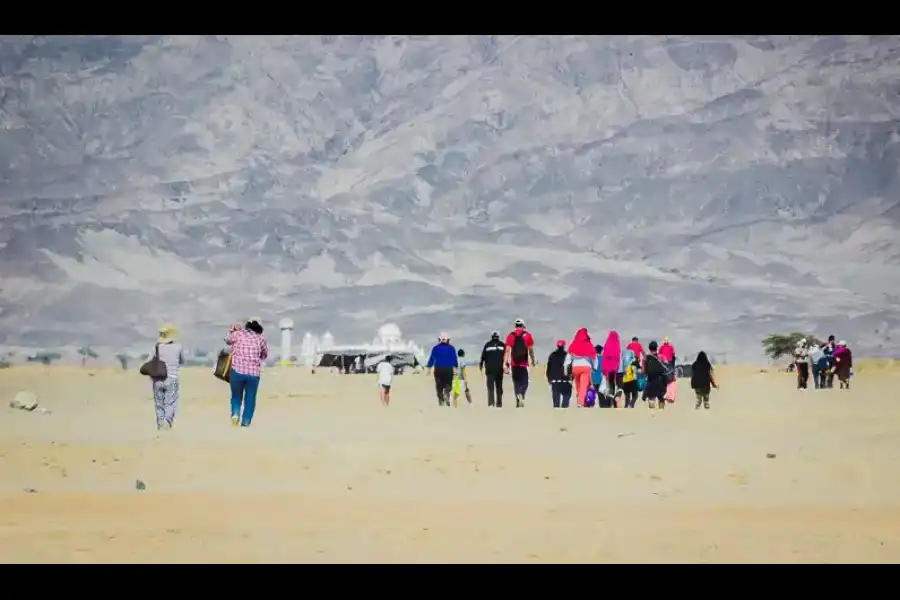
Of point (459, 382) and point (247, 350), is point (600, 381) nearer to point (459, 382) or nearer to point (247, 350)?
point (459, 382)

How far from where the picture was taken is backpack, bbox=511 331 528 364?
19.8 m

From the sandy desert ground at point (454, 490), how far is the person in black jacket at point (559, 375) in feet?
7.22

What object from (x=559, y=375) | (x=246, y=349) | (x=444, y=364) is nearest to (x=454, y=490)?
(x=246, y=349)

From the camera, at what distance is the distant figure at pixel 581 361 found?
778 inches

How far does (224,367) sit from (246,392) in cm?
38

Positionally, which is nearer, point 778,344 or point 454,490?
point 454,490

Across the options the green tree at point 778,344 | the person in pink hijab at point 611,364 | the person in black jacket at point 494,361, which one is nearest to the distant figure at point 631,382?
the person in pink hijab at point 611,364

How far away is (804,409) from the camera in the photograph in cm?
2070

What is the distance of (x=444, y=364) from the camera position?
20.9 metres

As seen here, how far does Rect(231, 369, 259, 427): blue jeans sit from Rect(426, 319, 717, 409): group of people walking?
15.9ft

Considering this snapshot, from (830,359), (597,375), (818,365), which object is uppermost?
(830,359)

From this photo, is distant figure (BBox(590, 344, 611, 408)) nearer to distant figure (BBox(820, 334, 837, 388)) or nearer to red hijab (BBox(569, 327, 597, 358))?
red hijab (BBox(569, 327, 597, 358))

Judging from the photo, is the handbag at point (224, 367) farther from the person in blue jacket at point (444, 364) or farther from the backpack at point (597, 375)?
the backpack at point (597, 375)

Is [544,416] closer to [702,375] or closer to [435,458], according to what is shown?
[702,375]
